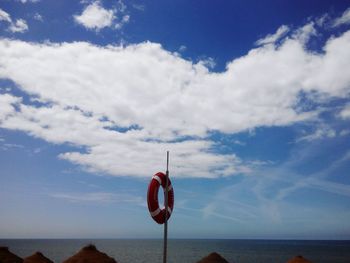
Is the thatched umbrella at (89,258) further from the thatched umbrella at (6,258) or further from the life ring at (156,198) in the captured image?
the life ring at (156,198)

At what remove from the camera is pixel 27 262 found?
67.6 ft

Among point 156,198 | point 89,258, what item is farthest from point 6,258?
point 156,198

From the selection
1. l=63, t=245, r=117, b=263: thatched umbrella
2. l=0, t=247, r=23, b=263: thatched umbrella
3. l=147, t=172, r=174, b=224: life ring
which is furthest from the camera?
l=0, t=247, r=23, b=263: thatched umbrella

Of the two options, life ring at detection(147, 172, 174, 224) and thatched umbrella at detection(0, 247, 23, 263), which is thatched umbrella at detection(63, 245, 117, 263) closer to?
thatched umbrella at detection(0, 247, 23, 263)

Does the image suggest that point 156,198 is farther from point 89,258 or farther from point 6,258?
point 6,258

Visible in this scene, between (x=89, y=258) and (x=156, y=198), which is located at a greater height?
(x=156, y=198)

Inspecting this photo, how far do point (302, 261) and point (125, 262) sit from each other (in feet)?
168

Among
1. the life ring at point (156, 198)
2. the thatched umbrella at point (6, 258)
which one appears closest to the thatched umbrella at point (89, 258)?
the thatched umbrella at point (6, 258)

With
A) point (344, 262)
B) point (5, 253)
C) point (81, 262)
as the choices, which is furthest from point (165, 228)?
Answer: point (344, 262)

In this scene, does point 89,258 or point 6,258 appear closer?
point 89,258

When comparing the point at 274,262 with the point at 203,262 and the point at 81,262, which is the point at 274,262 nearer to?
the point at 203,262

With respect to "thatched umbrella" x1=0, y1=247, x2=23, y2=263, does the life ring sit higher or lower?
higher

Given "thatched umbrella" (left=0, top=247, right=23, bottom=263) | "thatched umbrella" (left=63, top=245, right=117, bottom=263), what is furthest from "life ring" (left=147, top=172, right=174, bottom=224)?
"thatched umbrella" (left=0, top=247, right=23, bottom=263)

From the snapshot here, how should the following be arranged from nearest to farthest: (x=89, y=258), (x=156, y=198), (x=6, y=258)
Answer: (x=156, y=198), (x=89, y=258), (x=6, y=258)
